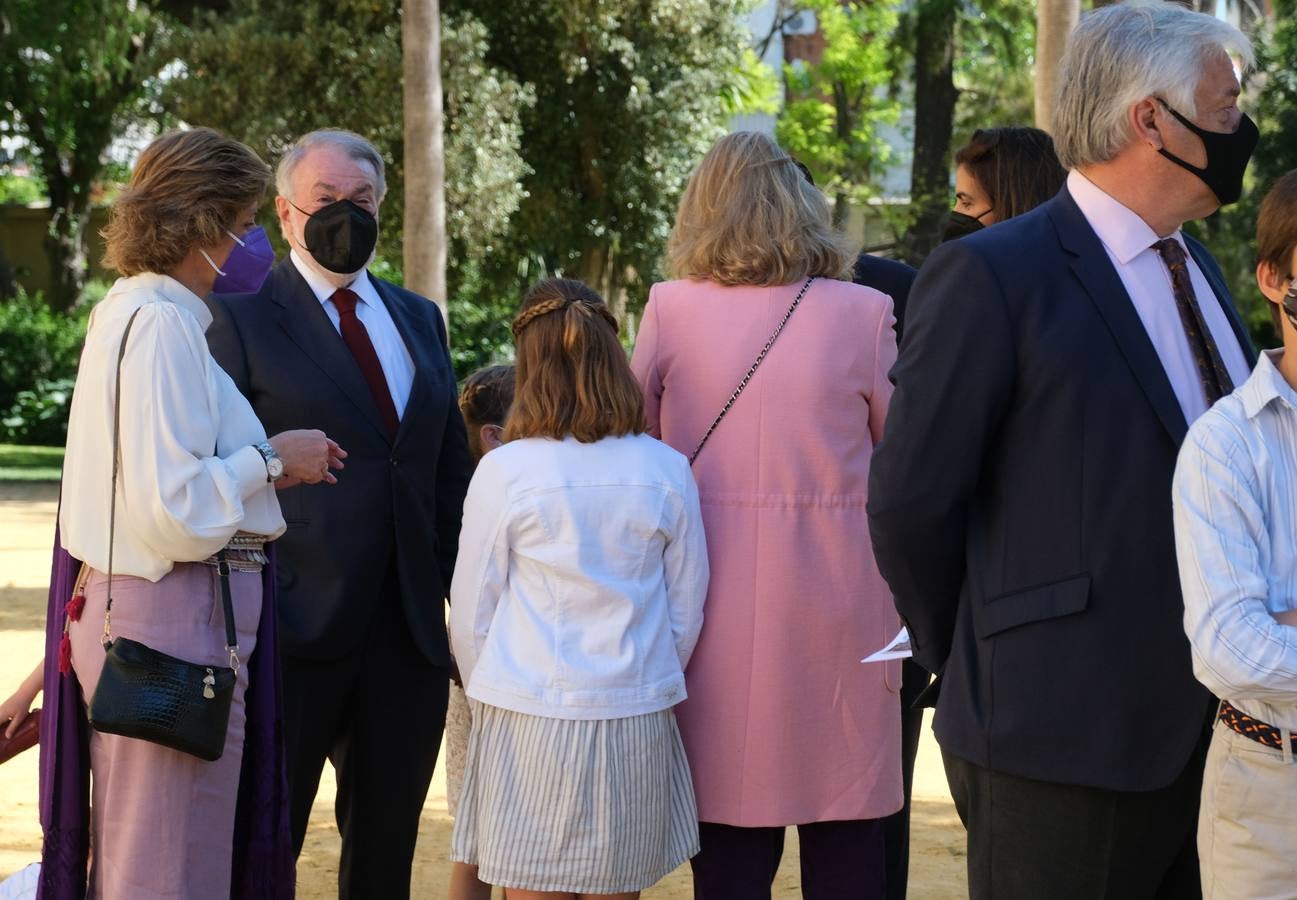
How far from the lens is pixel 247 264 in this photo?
146 inches

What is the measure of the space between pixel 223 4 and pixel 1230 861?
18.3 m

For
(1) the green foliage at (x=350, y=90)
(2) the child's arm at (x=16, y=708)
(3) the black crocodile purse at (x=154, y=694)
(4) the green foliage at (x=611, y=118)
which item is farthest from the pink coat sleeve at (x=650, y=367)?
(4) the green foliage at (x=611, y=118)

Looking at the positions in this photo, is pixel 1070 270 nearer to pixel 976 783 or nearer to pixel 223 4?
pixel 976 783

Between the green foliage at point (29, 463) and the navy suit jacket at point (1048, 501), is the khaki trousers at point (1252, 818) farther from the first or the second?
the green foliage at point (29, 463)

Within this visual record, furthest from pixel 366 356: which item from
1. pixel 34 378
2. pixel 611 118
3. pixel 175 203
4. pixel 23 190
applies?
pixel 23 190

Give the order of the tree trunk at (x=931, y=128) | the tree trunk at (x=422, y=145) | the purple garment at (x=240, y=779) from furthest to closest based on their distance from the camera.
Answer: the tree trunk at (x=931, y=128)
the tree trunk at (x=422, y=145)
the purple garment at (x=240, y=779)

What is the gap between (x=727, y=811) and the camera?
359cm

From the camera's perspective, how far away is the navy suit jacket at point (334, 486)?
395cm

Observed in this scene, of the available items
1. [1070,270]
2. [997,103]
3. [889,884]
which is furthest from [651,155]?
[1070,270]

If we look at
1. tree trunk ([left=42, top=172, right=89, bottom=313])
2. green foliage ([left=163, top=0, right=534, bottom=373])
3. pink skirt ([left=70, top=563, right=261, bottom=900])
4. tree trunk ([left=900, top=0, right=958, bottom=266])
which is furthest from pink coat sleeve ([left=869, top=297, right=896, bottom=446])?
tree trunk ([left=42, top=172, right=89, bottom=313])

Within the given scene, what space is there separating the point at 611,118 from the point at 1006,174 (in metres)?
15.2

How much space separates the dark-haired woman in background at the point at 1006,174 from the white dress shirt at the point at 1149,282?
1.32 m

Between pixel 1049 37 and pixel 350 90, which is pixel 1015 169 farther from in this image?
pixel 350 90

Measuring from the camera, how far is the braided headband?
11.9ft
